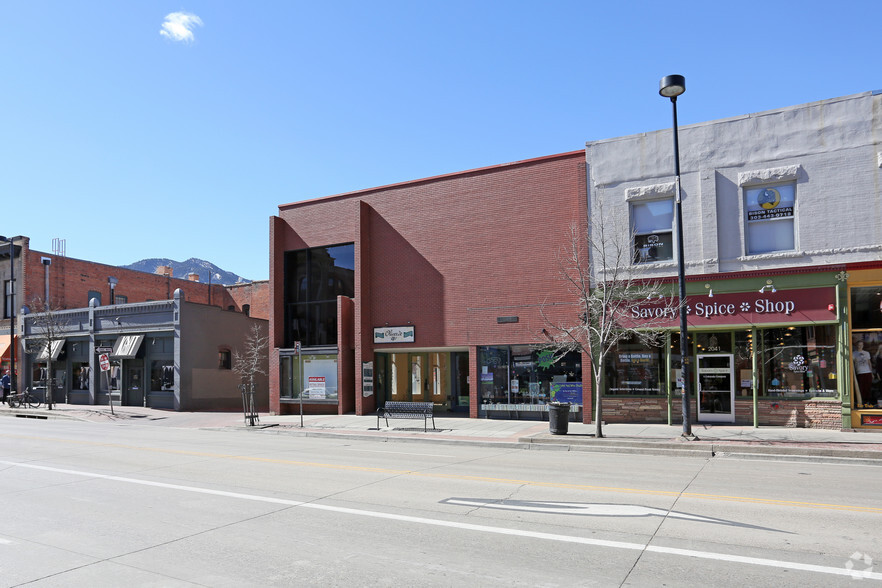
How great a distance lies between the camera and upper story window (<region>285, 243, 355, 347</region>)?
27281mm

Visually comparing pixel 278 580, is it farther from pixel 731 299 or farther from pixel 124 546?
pixel 731 299

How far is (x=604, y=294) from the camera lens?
18781mm

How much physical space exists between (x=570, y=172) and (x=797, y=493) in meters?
14.9

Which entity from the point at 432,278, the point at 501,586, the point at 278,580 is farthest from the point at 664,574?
the point at 432,278

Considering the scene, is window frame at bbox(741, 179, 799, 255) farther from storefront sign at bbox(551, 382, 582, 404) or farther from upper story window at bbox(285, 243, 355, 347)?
upper story window at bbox(285, 243, 355, 347)

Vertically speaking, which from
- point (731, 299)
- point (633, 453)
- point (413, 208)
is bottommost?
point (633, 453)

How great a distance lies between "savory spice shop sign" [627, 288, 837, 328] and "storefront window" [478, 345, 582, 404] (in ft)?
10.7

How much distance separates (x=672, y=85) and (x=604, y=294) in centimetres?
605

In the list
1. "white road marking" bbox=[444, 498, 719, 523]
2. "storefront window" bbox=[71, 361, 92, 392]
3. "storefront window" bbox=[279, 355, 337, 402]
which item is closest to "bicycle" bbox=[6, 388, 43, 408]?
"storefront window" bbox=[71, 361, 92, 392]

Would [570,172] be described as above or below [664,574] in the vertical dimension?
above

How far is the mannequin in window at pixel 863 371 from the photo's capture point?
17.8 metres

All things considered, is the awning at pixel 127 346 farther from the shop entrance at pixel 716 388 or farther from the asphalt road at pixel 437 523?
the shop entrance at pixel 716 388

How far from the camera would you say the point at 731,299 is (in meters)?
19.2

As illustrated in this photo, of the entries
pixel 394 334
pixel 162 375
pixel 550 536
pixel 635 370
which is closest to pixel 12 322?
pixel 162 375
